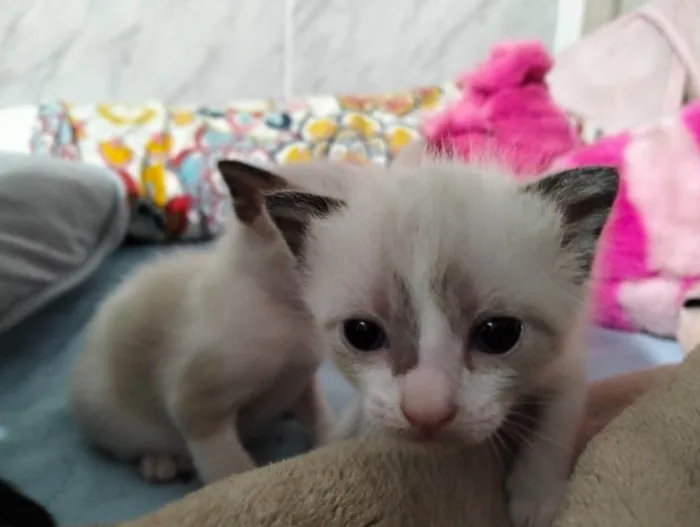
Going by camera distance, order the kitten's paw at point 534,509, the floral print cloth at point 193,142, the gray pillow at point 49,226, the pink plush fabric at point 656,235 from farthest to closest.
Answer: the floral print cloth at point 193,142 < the pink plush fabric at point 656,235 < the gray pillow at point 49,226 < the kitten's paw at point 534,509

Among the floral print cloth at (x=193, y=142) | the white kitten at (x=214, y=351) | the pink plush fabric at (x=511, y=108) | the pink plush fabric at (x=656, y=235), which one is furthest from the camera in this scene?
the floral print cloth at (x=193, y=142)

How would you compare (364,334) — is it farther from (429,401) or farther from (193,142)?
(193,142)

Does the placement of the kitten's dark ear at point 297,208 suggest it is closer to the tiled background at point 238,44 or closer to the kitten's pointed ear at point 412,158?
the kitten's pointed ear at point 412,158

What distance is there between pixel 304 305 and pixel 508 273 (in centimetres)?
23

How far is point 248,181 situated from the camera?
794 mm

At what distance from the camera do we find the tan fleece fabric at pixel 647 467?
0.59 metres

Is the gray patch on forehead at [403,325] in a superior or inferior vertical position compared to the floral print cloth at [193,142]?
superior

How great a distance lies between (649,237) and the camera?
4.54 ft

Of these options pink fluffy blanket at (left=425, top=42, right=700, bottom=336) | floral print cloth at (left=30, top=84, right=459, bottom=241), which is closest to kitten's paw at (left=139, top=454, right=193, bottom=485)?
pink fluffy blanket at (left=425, top=42, right=700, bottom=336)

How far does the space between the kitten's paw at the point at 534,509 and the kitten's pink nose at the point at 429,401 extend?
16cm

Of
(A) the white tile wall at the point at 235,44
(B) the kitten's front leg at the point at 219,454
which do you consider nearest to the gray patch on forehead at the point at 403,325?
(B) the kitten's front leg at the point at 219,454

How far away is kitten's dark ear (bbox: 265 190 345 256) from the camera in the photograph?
71cm

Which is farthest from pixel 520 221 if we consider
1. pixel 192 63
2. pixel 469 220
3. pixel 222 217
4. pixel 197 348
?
pixel 192 63

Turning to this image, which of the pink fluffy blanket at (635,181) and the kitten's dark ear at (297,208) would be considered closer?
the kitten's dark ear at (297,208)
